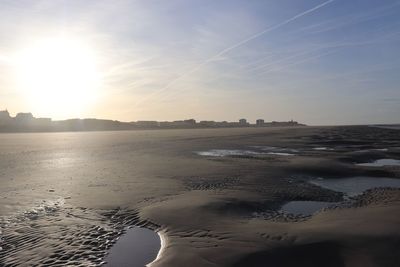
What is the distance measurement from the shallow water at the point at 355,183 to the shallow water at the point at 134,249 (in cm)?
1072

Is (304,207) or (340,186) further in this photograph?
(340,186)

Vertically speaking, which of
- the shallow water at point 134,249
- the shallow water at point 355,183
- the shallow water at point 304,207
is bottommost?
the shallow water at point 134,249

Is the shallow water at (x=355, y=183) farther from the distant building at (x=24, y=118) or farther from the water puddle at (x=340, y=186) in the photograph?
the distant building at (x=24, y=118)

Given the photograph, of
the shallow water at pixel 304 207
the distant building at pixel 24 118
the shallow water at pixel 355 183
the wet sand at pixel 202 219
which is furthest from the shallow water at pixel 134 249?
the distant building at pixel 24 118

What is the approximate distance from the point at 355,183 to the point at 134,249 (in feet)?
49.4

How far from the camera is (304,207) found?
15.4 m

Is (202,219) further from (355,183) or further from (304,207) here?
(355,183)

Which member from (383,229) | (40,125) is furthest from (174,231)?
(40,125)

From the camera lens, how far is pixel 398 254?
9.25 meters

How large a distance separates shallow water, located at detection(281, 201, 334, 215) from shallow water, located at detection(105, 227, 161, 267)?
5.74 meters

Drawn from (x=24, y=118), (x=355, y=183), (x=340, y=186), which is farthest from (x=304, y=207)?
(x=24, y=118)

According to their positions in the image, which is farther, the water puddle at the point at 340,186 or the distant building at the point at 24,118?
the distant building at the point at 24,118

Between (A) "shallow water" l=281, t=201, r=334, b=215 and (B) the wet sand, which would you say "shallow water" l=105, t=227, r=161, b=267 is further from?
(A) "shallow water" l=281, t=201, r=334, b=215

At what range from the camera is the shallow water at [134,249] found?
955cm
